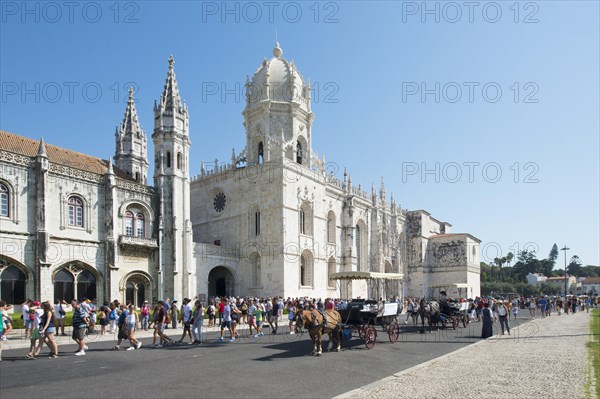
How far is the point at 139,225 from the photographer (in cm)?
3234

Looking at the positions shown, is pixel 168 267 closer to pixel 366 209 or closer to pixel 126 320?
pixel 126 320

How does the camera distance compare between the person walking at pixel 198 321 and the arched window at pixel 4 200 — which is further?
the arched window at pixel 4 200

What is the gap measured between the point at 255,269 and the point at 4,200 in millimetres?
19322

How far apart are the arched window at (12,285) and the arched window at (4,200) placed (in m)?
2.92

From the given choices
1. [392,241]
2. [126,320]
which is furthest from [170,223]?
[392,241]

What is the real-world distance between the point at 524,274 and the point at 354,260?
10037 centimetres

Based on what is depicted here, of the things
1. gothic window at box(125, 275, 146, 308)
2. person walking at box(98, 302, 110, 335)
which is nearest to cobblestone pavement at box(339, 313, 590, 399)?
person walking at box(98, 302, 110, 335)

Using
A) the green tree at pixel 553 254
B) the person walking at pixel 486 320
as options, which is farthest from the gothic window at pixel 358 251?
the green tree at pixel 553 254

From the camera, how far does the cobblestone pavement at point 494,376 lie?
918 cm

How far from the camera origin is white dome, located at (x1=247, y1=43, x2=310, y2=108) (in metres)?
42.7

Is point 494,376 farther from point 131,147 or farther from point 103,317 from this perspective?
point 131,147

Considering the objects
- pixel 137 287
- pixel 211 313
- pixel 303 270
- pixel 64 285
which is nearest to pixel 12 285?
pixel 64 285

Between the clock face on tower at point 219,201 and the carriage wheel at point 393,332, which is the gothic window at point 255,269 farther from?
the carriage wheel at point 393,332

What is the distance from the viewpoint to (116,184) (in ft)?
101
